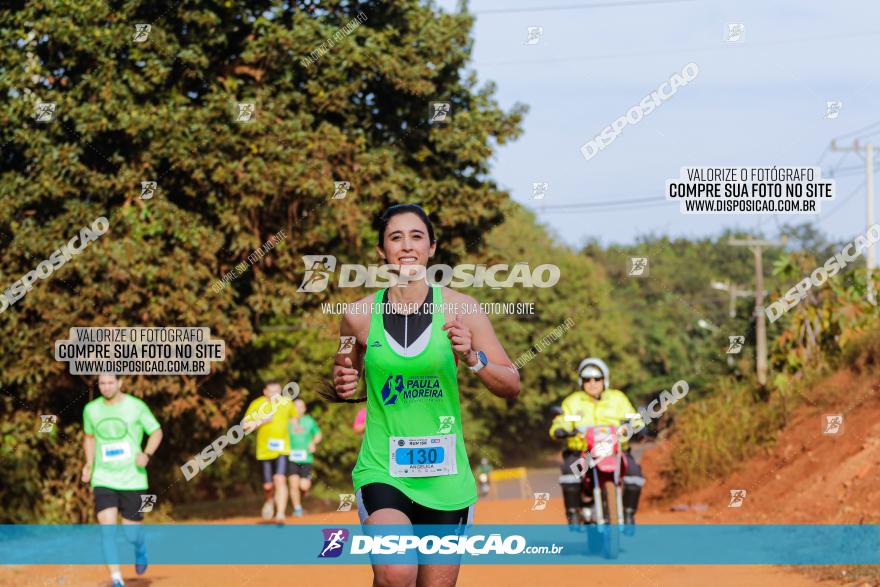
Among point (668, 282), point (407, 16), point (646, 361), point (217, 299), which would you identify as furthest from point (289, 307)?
point (668, 282)

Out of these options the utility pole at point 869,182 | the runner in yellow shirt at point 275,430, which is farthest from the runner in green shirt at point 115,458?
the utility pole at point 869,182

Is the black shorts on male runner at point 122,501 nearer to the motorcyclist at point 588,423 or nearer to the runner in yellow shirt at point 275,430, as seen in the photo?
the motorcyclist at point 588,423

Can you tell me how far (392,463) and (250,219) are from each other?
47.1 ft

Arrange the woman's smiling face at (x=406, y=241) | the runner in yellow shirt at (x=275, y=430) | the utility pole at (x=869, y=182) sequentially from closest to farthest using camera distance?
the woman's smiling face at (x=406, y=241), the runner in yellow shirt at (x=275, y=430), the utility pole at (x=869, y=182)

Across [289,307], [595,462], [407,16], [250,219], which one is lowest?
[595,462]

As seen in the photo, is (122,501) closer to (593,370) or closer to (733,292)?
(593,370)

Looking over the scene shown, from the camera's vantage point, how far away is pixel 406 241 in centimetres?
567

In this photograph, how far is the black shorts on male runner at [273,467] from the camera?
17.5 meters

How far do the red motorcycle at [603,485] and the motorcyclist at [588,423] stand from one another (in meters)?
0.10

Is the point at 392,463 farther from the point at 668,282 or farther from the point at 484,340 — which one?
the point at 668,282

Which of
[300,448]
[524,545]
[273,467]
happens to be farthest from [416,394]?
[300,448]

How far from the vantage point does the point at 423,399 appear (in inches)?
216

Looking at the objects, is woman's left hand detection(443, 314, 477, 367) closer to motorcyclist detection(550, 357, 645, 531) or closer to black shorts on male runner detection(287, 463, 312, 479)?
motorcyclist detection(550, 357, 645, 531)

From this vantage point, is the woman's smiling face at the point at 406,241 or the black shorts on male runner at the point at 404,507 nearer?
the black shorts on male runner at the point at 404,507
